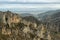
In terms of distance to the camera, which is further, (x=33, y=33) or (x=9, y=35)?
(x=33, y=33)

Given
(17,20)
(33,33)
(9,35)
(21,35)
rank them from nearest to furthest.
Result: (9,35), (21,35), (33,33), (17,20)

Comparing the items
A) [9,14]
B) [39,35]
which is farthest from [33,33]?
[9,14]

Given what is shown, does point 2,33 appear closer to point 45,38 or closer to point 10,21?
point 10,21

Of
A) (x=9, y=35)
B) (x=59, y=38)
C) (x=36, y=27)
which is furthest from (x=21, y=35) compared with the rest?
(x=59, y=38)

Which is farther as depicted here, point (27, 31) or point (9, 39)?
point (27, 31)

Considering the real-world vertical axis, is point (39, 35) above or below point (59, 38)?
above

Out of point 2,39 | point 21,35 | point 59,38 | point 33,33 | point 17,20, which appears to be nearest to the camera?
point 2,39

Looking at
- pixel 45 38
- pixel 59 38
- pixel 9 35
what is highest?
pixel 9 35

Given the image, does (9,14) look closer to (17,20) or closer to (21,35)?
(17,20)

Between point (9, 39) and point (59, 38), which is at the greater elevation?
point (9, 39)
